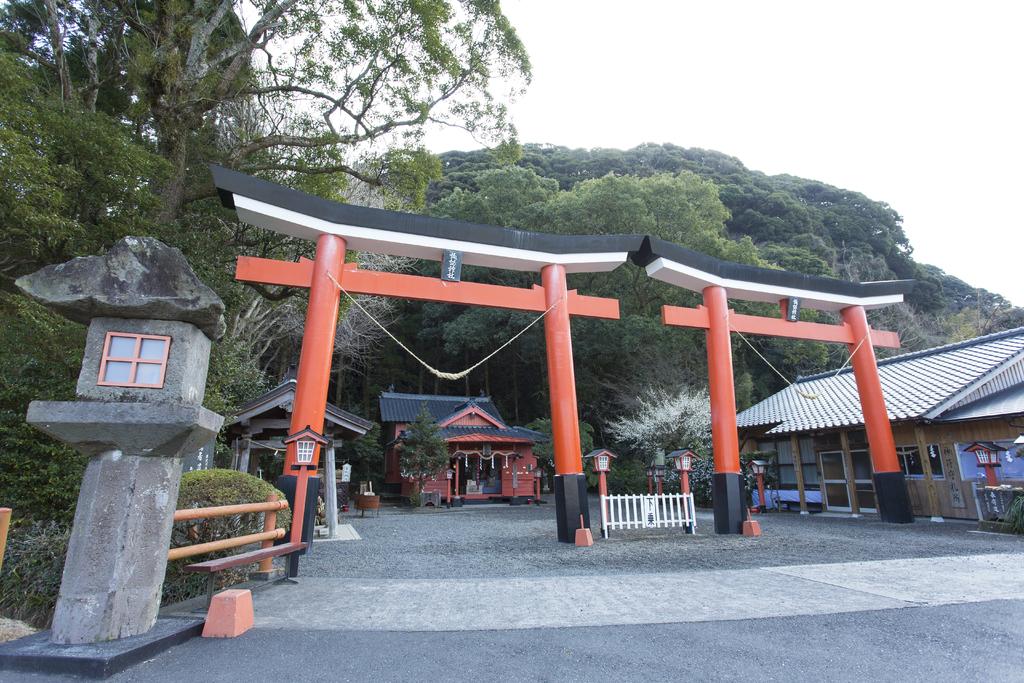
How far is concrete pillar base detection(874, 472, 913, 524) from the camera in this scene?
1027 cm

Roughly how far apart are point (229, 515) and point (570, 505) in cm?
476

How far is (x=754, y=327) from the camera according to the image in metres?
10.7

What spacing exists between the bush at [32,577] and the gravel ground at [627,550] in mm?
2168

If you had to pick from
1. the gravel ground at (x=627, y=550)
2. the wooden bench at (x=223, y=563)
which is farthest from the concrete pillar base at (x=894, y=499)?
the wooden bench at (x=223, y=563)

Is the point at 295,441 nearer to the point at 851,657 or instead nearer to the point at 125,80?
the point at 851,657

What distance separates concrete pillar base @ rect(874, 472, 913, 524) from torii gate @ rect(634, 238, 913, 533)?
16mm

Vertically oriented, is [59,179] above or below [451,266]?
above

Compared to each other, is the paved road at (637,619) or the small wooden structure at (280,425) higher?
the small wooden structure at (280,425)

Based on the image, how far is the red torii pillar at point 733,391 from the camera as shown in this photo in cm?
912

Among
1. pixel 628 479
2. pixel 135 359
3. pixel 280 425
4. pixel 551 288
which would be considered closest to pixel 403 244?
pixel 551 288

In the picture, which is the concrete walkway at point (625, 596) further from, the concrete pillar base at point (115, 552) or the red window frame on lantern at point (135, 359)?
the red window frame on lantern at point (135, 359)

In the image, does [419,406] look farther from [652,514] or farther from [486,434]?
[652,514]

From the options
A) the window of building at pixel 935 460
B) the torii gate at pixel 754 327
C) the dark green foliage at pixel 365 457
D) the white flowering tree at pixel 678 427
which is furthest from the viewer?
the dark green foliage at pixel 365 457

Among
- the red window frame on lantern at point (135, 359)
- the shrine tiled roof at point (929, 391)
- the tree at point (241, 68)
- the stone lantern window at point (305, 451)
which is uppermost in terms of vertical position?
the tree at point (241, 68)
